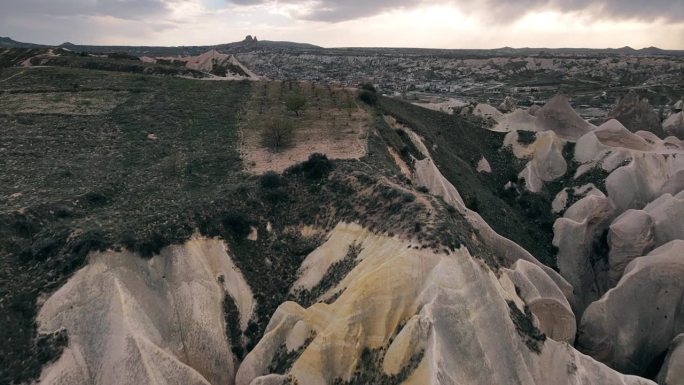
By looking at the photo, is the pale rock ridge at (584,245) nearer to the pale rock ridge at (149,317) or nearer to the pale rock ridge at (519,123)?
the pale rock ridge at (519,123)

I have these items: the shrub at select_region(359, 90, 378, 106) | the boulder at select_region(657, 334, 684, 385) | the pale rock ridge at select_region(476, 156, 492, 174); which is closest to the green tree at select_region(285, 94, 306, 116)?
the shrub at select_region(359, 90, 378, 106)

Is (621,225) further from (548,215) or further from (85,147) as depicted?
(85,147)

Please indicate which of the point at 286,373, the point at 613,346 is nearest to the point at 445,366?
the point at 286,373

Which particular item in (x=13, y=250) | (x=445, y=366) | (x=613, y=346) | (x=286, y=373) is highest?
(x=13, y=250)

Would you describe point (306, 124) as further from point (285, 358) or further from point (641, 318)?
point (641, 318)

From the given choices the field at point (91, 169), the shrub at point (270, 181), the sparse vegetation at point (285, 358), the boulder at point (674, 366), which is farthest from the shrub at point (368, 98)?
the boulder at point (674, 366)

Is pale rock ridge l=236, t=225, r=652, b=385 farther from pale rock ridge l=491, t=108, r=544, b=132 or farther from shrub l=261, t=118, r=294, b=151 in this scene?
pale rock ridge l=491, t=108, r=544, b=132

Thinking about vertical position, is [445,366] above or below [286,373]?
above
